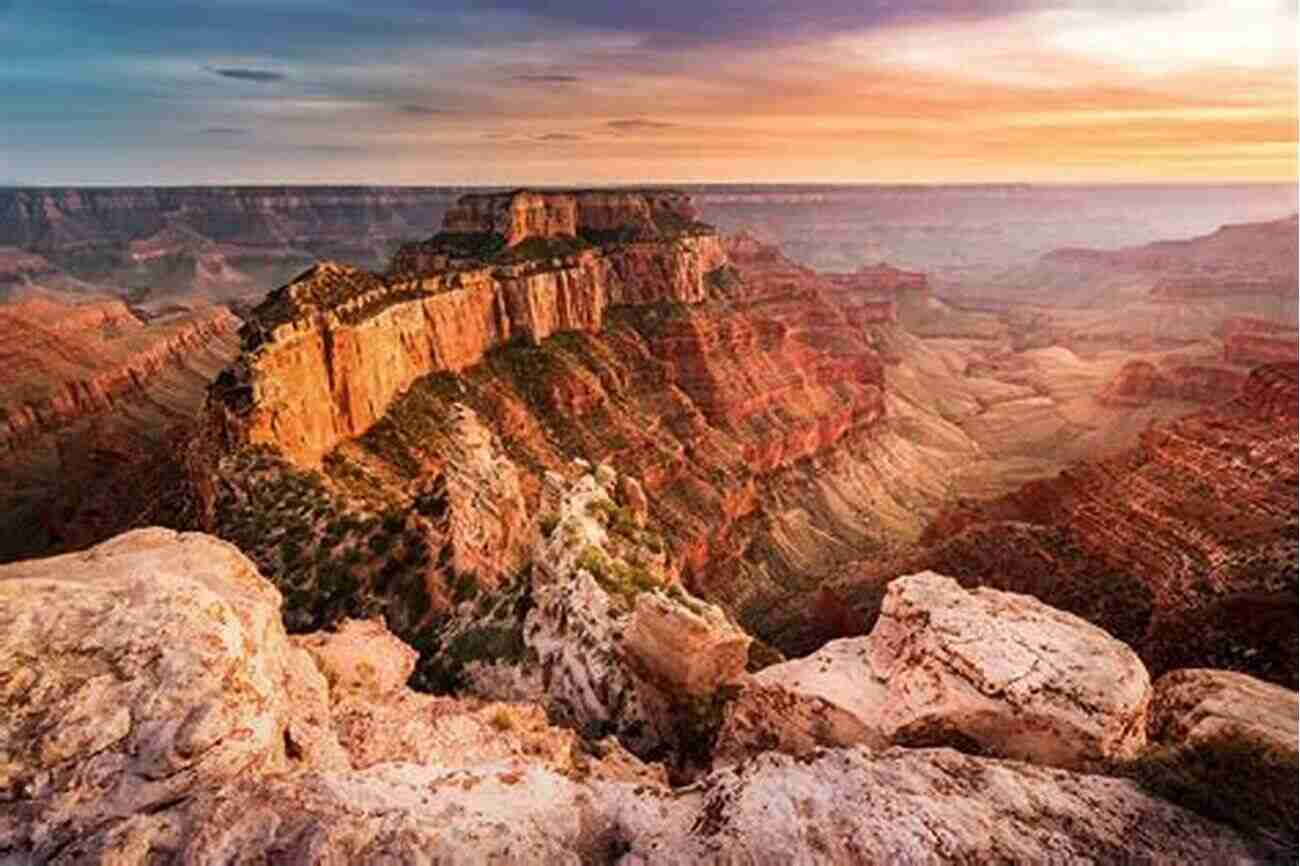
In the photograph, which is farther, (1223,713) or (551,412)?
(551,412)

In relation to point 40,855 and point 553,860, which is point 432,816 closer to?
point 553,860

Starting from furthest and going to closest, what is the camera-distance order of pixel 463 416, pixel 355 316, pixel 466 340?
pixel 466 340, pixel 355 316, pixel 463 416

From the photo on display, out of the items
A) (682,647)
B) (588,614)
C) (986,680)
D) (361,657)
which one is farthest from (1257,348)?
(361,657)

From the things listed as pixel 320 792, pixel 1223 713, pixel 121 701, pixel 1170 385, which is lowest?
pixel 1170 385

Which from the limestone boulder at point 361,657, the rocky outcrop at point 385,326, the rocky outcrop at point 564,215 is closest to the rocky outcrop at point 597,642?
the limestone boulder at point 361,657

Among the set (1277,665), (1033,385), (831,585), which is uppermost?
(1277,665)

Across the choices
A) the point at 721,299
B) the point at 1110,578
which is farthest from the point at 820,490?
the point at 1110,578

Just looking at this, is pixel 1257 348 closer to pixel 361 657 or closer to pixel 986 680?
pixel 986 680

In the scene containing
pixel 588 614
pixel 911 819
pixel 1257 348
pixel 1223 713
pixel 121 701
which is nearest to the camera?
pixel 121 701
